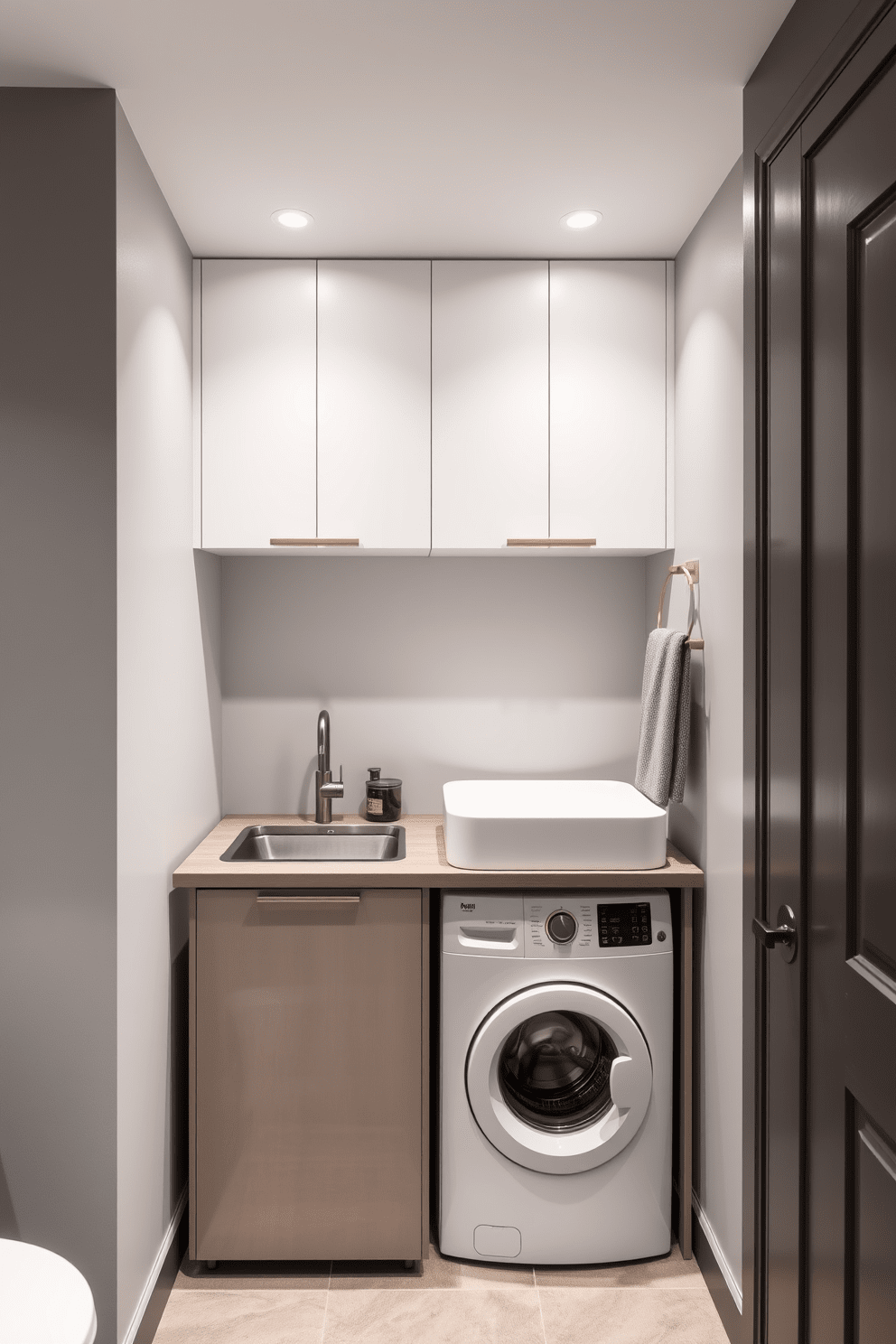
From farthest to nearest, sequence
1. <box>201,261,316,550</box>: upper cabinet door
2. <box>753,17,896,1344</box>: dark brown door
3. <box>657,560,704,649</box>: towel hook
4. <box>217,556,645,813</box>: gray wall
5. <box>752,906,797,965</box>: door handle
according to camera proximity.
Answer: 1. <box>217,556,645,813</box>: gray wall
2. <box>201,261,316,550</box>: upper cabinet door
3. <box>657,560,704,649</box>: towel hook
4. <box>752,906,797,965</box>: door handle
5. <box>753,17,896,1344</box>: dark brown door

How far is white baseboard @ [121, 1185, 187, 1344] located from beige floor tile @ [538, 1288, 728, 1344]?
2.80 ft

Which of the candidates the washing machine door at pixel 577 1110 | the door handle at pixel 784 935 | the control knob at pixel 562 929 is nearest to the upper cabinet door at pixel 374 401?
the control knob at pixel 562 929

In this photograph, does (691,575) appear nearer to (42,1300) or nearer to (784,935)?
(784,935)

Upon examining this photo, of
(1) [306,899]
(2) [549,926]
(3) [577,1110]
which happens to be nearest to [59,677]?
(1) [306,899]

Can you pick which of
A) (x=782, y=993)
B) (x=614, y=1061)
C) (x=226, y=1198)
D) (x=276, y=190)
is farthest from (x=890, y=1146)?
(x=276, y=190)

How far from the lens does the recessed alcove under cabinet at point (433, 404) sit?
2324 millimetres

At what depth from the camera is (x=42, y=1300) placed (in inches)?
50.8

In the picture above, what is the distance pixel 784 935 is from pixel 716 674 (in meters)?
0.71

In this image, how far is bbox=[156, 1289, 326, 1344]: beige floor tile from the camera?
1.87m

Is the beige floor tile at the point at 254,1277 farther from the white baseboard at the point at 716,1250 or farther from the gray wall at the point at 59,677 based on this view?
the white baseboard at the point at 716,1250

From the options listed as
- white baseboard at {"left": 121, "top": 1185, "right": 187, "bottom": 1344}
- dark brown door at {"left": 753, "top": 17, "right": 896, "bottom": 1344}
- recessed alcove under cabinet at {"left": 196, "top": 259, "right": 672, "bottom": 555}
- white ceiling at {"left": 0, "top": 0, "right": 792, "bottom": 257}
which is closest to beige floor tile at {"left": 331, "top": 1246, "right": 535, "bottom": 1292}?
white baseboard at {"left": 121, "top": 1185, "right": 187, "bottom": 1344}

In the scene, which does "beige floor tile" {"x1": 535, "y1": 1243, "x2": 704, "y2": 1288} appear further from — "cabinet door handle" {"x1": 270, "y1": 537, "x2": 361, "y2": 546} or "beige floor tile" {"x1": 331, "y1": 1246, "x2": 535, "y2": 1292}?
"cabinet door handle" {"x1": 270, "y1": 537, "x2": 361, "y2": 546}

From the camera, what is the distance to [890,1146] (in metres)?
1.09

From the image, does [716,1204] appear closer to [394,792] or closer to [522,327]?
[394,792]
